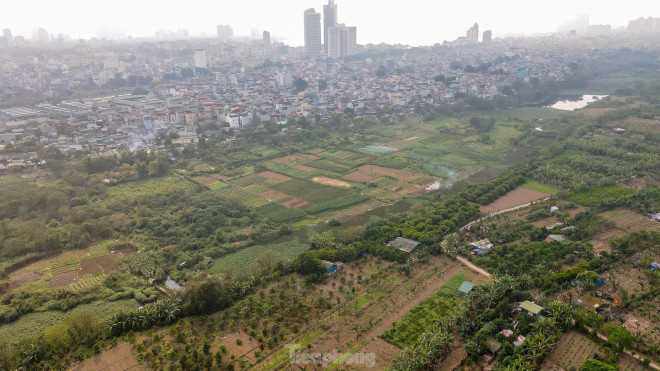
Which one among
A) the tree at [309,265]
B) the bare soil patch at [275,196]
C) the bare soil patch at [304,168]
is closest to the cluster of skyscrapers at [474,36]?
the bare soil patch at [304,168]

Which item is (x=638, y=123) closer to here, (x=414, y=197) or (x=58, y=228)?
(x=414, y=197)

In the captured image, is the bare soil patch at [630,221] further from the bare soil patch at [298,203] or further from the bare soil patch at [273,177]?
the bare soil patch at [273,177]

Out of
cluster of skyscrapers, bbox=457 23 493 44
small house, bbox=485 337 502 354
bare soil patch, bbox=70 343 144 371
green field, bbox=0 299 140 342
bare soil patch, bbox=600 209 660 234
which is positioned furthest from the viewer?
cluster of skyscrapers, bbox=457 23 493 44

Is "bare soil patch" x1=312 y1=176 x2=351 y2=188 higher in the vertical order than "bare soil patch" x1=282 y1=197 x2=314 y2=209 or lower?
higher

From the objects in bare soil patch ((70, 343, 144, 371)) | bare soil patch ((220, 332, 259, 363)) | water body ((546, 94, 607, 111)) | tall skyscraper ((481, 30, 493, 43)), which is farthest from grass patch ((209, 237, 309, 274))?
tall skyscraper ((481, 30, 493, 43))

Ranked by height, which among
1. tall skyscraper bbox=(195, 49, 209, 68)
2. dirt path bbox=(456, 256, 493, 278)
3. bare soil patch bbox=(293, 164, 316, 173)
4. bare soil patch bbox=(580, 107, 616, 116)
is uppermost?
tall skyscraper bbox=(195, 49, 209, 68)

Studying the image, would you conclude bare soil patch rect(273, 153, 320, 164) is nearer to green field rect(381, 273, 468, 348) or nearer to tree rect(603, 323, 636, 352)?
green field rect(381, 273, 468, 348)

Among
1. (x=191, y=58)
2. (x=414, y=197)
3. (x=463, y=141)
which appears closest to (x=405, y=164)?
(x=414, y=197)
